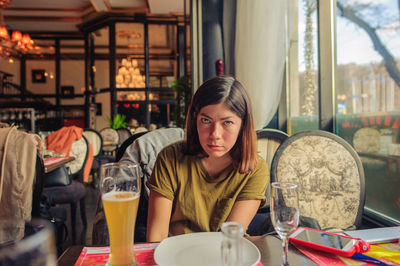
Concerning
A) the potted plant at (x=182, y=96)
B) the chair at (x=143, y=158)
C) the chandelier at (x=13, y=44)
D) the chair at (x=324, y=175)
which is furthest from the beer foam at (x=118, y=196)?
the chandelier at (x=13, y=44)

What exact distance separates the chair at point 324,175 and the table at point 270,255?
0.70 meters

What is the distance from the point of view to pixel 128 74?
9.29 m

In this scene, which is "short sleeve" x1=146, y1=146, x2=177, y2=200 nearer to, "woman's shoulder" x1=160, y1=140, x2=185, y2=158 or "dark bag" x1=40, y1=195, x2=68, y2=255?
"woman's shoulder" x1=160, y1=140, x2=185, y2=158

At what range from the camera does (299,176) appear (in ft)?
4.78

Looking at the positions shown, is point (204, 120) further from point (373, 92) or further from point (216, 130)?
point (373, 92)

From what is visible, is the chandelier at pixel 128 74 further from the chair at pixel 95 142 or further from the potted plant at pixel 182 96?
the chair at pixel 95 142

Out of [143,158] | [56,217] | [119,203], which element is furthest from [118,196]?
[56,217]

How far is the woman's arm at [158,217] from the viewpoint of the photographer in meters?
1.07

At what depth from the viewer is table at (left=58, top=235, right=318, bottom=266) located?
67cm

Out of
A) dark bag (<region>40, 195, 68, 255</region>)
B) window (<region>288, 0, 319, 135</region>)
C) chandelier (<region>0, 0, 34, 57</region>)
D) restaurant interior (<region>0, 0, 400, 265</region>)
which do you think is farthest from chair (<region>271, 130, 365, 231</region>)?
chandelier (<region>0, 0, 34, 57</region>)

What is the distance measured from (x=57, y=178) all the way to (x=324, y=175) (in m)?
2.36

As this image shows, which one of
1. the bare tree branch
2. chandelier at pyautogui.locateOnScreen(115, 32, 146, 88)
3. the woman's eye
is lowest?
the woman's eye

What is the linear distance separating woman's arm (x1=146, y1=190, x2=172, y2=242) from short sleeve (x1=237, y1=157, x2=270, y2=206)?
0.29m

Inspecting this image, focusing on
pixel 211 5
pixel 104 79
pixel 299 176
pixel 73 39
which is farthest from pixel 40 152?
pixel 104 79
